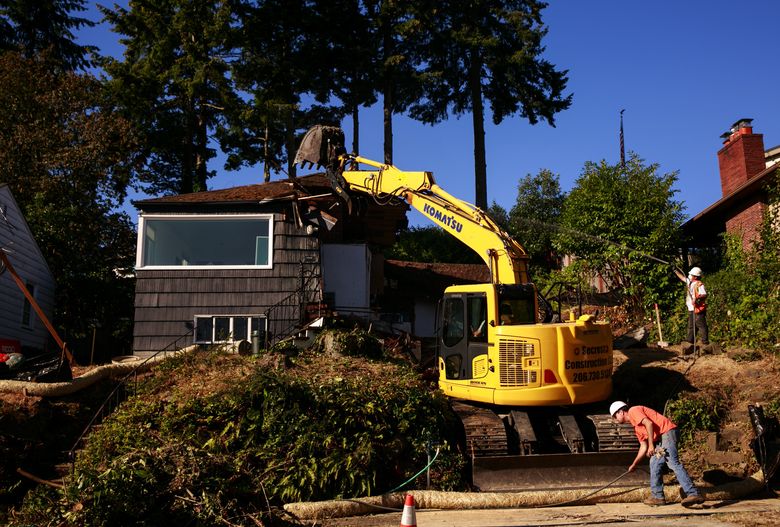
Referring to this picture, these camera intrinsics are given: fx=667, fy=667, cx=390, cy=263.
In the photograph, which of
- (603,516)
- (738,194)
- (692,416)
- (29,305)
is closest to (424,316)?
(738,194)

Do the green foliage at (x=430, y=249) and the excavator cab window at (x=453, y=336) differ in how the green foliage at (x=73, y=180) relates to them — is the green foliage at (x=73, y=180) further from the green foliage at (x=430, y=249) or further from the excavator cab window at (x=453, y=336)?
the excavator cab window at (x=453, y=336)

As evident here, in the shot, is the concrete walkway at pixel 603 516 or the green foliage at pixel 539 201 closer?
the concrete walkway at pixel 603 516

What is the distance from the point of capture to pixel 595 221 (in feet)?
71.0

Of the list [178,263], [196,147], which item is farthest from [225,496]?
[196,147]

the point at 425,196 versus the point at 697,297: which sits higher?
A: the point at 425,196

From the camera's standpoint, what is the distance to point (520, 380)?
10.4 meters

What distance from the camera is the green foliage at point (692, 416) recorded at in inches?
453

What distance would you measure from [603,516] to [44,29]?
116 ft

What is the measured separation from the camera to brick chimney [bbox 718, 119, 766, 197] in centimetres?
2066

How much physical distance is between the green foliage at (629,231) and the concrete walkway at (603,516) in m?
11.3

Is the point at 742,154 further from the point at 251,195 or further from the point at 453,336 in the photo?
the point at 251,195

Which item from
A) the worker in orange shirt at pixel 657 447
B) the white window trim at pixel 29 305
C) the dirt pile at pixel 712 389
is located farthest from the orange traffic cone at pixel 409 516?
the white window trim at pixel 29 305

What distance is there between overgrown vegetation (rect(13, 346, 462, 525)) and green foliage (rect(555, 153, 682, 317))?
1099cm

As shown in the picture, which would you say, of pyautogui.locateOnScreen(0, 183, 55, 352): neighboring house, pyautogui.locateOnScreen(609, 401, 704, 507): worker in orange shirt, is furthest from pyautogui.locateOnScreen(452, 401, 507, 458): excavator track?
pyautogui.locateOnScreen(0, 183, 55, 352): neighboring house
